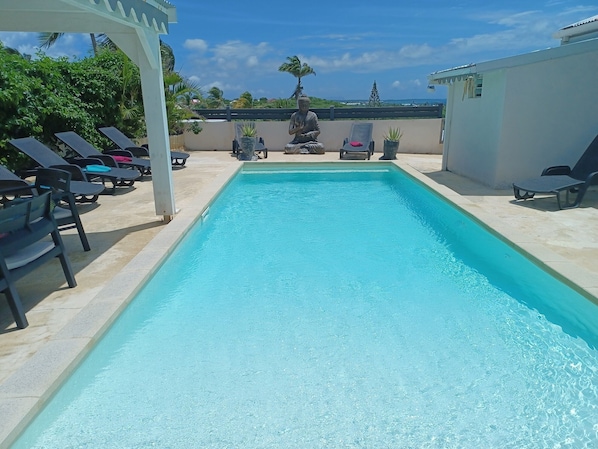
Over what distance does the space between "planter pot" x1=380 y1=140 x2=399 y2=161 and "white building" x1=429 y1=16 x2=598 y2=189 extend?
4.34 m

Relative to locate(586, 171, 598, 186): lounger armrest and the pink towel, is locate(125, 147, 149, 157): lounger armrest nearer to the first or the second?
the pink towel

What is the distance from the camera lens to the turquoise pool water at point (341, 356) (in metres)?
2.80

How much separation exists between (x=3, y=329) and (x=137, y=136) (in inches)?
424

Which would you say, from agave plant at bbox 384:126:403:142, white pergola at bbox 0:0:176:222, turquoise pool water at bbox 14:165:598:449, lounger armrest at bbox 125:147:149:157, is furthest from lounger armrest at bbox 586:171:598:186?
lounger armrest at bbox 125:147:149:157

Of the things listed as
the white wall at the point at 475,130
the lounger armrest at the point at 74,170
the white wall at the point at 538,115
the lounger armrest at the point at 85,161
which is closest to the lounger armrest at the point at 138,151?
the lounger armrest at the point at 85,161

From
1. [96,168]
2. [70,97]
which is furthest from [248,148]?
[96,168]

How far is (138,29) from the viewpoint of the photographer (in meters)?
5.28

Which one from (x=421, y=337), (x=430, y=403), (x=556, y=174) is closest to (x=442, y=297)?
(x=421, y=337)

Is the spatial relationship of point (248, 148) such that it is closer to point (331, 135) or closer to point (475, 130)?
point (331, 135)

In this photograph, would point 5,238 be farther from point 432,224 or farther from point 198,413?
point 432,224

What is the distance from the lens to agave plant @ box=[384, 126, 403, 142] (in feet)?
46.1

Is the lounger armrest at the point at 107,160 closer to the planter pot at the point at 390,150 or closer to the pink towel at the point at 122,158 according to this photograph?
the pink towel at the point at 122,158

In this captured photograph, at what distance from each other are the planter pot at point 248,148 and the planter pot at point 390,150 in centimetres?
438

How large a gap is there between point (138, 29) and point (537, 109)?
7562 millimetres
